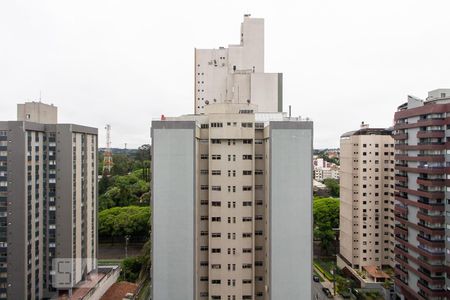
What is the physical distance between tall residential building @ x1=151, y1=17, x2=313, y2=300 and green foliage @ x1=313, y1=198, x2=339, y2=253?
28.5m

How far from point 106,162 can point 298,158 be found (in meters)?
82.6

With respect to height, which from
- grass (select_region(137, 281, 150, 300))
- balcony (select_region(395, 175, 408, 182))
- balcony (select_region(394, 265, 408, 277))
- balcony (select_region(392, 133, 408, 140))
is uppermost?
balcony (select_region(392, 133, 408, 140))

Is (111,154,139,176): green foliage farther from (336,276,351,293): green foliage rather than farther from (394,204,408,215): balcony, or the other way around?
(394,204,408,215): balcony

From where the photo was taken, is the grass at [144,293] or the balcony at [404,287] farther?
the grass at [144,293]

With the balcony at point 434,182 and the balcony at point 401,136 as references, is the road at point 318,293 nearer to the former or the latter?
the balcony at point 434,182

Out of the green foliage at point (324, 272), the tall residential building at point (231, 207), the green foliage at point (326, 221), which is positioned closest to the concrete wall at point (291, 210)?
the tall residential building at point (231, 207)

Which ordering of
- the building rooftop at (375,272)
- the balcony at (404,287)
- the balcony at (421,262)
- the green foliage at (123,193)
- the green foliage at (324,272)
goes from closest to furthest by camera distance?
the balcony at (421,262) → the balcony at (404,287) → the building rooftop at (375,272) → the green foliage at (324,272) → the green foliage at (123,193)

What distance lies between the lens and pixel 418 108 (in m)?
28.7

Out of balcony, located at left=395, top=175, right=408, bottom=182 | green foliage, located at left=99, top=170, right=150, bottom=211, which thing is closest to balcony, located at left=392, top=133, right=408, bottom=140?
balcony, located at left=395, top=175, right=408, bottom=182

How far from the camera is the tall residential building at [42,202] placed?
29141mm

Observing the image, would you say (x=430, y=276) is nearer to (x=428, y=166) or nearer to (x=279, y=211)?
(x=428, y=166)

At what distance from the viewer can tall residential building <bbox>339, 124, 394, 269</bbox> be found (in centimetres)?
4016

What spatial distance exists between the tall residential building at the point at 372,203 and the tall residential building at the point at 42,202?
31.8 meters

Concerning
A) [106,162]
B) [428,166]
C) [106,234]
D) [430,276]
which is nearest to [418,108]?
[428,166]
